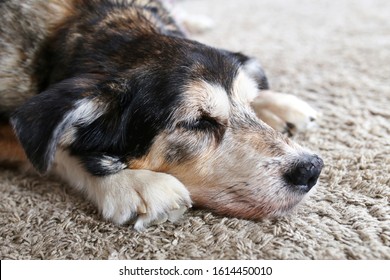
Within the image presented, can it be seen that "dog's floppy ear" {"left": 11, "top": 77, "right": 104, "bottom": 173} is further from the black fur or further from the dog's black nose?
the dog's black nose

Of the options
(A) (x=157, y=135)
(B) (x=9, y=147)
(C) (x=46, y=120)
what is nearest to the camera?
(C) (x=46, y=120)

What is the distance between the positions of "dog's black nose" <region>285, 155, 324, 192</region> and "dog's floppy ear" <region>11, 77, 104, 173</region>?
2.16 feet

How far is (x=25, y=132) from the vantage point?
1366mm

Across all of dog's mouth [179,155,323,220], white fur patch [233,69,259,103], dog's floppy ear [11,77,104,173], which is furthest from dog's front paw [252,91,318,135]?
dog's floppy ear [11,77,104,173]

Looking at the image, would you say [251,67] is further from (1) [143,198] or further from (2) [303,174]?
(1) [143,198]

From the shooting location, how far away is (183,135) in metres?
1.52

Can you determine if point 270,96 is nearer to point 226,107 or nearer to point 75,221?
point 226,107

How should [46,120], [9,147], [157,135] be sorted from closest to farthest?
[46,120] < [157,135] < [9,147]

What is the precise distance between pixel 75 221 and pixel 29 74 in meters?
0.67

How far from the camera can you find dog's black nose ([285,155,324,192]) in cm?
144

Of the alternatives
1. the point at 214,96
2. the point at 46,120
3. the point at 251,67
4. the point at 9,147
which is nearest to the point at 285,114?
the point at 251,67

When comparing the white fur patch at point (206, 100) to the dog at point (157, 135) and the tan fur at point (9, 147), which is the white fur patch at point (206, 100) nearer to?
the dog at point (157, 135)

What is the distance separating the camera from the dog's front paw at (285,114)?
1.93 metres

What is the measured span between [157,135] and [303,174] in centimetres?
47
